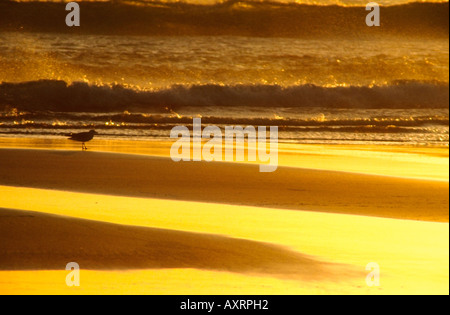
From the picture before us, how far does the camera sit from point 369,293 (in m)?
4.50

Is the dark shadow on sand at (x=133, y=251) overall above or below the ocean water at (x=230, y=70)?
below

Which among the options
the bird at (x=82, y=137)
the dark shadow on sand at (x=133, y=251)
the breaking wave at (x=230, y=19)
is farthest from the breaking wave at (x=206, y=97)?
the dark shadow on sand at (x=133, y=251)

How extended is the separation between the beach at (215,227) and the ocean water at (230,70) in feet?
11.9

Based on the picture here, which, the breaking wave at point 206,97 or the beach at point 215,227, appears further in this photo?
the breaking wave at point 206,97

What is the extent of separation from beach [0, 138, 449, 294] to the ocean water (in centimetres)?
362

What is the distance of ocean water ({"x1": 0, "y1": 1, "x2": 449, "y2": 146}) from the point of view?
563 inches

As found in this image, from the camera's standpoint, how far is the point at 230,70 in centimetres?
2094

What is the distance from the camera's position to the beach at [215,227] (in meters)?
4.77

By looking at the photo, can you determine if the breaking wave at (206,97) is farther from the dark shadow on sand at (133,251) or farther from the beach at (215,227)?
the dark shadow on sand at (133,251)

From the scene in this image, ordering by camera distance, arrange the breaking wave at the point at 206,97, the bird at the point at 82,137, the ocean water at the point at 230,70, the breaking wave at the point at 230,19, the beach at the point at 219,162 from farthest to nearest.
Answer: the breaking wave at the point at 230,19 → the breaking wave at the point at 206,97 → the ocean water at the point at 230,70 → the bird at the point at 82,137 → the beach at the point at 219,162

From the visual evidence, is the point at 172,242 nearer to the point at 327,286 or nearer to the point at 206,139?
the point at 327,286

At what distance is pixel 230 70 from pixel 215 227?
49.5ft

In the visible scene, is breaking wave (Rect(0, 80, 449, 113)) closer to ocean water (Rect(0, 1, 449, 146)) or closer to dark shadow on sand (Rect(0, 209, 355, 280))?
ocean water (Rect(0, 1, 449, 146))
